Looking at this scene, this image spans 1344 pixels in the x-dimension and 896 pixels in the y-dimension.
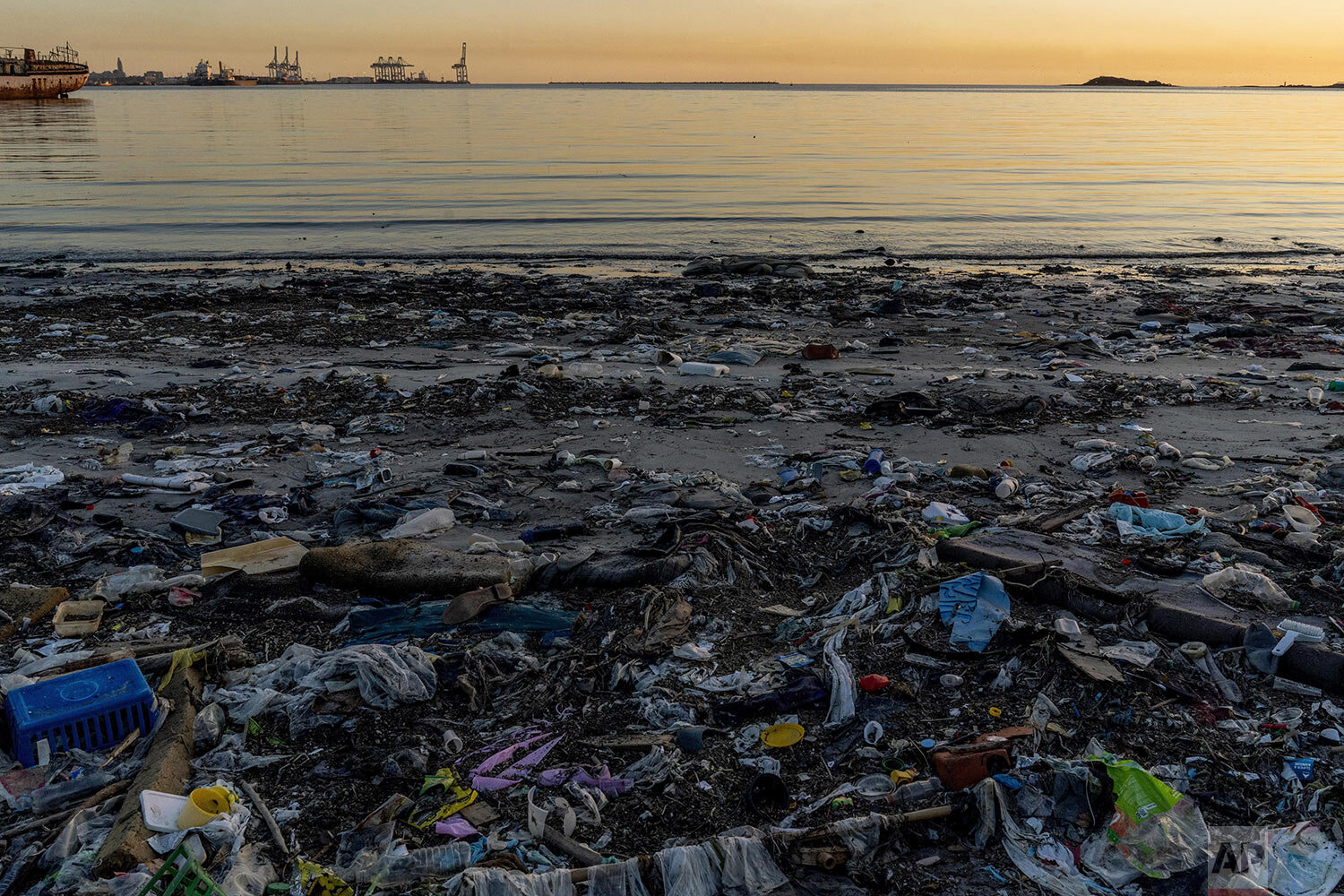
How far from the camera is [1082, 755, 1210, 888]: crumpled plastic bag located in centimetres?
306

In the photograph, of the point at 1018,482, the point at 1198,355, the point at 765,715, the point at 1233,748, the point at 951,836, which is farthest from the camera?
the point at 1198,355

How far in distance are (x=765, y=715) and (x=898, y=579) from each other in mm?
1281

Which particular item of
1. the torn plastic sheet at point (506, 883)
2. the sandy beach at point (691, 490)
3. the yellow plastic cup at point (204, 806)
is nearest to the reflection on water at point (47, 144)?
the sandy beach at point (691, 490)

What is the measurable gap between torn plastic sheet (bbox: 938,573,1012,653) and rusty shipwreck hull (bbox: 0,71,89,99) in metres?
97.3

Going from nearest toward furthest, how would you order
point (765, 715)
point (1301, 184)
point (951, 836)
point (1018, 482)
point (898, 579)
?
point (951, 836) → point (765, 715) → point (898, 579) → point (1018, 482) → point (1301, 184)

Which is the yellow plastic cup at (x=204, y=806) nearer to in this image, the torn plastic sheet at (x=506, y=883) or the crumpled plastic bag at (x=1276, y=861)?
the torn plastic sheet at (x=506, y=883)

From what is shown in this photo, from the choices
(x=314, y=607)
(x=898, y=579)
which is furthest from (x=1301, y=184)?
(x=314, y=607)

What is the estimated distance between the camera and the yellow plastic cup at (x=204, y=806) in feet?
10.9

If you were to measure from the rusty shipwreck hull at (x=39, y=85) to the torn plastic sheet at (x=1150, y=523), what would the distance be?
97.1 meters

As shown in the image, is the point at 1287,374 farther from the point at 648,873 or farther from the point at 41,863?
the point at 41,863

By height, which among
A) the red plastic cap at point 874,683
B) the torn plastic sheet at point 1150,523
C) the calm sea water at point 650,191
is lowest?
the red plastic cap at point 874,683

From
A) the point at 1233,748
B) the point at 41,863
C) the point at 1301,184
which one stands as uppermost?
the point at 1301,184

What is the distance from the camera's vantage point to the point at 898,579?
16.0ft

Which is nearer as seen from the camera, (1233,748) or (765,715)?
(1233,748)
